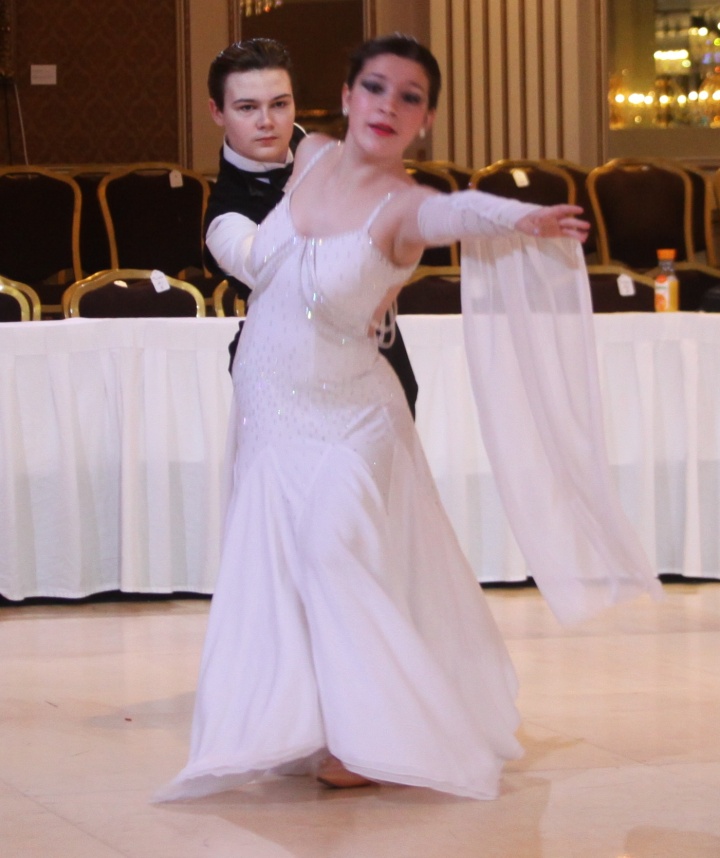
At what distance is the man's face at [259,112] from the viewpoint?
2.35 m

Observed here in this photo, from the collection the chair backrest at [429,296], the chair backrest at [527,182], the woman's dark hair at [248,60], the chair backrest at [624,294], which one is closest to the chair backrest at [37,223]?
the chair backrest at [527,182]

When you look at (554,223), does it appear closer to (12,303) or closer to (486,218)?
(486,218)

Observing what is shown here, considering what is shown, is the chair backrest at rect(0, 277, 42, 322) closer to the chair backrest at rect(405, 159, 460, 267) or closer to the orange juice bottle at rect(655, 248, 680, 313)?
the orange juice bottle at rect(655, 248, 680, 313)

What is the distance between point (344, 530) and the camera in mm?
2008

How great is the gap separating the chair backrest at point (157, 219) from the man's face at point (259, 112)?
356cm

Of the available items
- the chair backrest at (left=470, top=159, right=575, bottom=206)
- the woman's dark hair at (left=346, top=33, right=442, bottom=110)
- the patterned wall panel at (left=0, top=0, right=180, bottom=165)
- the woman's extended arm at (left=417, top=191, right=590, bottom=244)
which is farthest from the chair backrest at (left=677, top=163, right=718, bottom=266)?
the woman's extended arm at (left=417, top=191, right=590, bottom=244)

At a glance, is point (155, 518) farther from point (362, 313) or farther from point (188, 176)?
point (188, 176)

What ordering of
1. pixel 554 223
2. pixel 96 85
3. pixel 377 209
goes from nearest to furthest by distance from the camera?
pixel 554 223, pixel 377 209, pixel 96 85

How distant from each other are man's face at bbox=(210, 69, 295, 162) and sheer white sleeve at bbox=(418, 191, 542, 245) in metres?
0.57

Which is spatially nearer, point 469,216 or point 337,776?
point 469,216

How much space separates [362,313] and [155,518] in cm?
178

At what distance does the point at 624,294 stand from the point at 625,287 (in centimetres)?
2

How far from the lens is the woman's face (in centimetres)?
197

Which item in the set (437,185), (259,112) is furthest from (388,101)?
(437,185)
